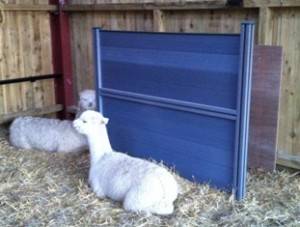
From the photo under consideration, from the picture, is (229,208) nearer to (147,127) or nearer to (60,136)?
(147,127)

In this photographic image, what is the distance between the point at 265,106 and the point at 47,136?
2894 mm

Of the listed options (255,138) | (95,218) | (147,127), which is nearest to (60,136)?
(147,127)

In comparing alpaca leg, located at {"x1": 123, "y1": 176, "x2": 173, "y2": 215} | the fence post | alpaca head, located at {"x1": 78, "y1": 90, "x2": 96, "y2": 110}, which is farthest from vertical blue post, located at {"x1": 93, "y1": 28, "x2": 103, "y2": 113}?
the fence post

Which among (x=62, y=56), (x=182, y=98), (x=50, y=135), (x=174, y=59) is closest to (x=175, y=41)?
(x=174, y=59)

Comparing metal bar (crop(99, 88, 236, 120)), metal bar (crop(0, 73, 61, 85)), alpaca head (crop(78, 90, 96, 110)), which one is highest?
metal bar (crop(99, 88, 236, 120))

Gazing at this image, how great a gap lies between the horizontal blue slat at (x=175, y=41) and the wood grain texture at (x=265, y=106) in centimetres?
74

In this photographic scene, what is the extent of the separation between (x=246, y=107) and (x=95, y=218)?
1.64 m

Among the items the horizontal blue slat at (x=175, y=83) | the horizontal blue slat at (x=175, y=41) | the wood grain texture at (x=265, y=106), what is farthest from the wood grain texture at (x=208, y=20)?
the horizontal blue slat at (x=175, y=83)

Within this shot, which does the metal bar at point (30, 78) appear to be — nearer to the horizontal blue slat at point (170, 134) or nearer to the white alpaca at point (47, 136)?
the white alpaca at point (47, 136)

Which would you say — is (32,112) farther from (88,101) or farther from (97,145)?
(97,145)

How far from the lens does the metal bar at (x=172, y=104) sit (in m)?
3.96

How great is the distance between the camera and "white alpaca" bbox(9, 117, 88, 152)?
5602mm

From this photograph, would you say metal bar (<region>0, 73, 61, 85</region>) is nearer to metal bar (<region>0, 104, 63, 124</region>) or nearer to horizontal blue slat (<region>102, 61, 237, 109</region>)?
metal bar (<region>0, 104, 63, 124</region>)

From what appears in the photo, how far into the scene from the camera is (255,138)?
4.58 m
